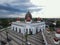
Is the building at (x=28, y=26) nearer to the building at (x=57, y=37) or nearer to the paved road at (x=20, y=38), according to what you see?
the paved road at (x=20, y=38)

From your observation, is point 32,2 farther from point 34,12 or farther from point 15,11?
point 15,11

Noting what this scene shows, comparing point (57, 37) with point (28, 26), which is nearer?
point (57, 37)

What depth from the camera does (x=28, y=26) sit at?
3229mm

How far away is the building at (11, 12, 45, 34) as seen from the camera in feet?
10.5

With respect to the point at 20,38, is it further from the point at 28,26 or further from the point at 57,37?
the point at 57,37

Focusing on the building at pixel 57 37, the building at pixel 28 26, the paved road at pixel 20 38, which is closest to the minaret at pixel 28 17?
the building at pixel 28 26

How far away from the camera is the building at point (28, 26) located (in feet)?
10.5

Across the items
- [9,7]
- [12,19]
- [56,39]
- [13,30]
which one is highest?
[9,7]

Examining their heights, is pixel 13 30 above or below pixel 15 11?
below

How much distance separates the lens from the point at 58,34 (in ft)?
10.1

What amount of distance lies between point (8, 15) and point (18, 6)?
31cm

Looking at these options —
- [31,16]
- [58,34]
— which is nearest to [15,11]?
[31,16]

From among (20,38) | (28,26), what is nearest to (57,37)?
(28,26)

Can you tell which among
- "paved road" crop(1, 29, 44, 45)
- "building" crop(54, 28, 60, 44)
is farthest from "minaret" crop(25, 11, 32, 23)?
"building" crop(54, 28, 60, 44)
